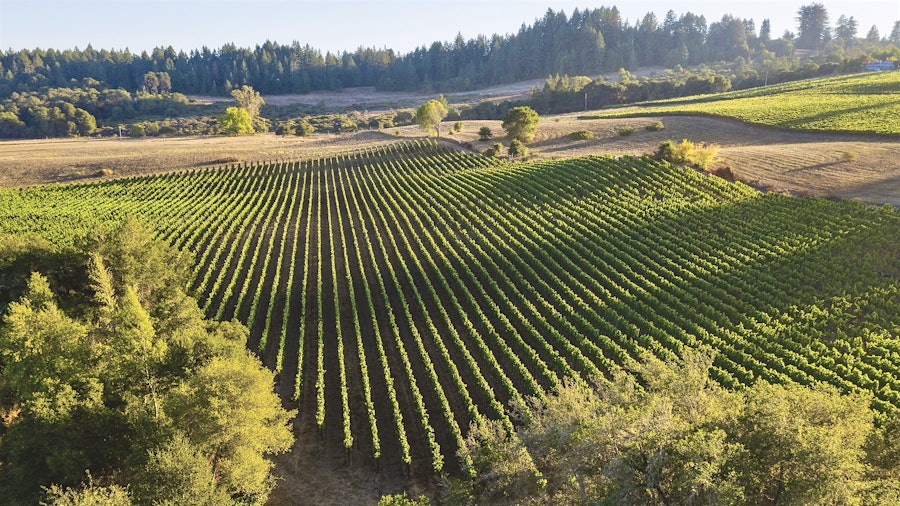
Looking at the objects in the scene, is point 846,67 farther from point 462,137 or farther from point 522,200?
point 522,200

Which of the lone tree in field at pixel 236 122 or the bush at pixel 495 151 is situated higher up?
the lone tree in field at pixel 236 122

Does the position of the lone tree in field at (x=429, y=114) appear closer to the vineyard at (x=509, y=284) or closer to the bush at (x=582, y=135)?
the bush at (x=582, y=135)

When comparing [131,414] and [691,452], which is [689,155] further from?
[131,414]

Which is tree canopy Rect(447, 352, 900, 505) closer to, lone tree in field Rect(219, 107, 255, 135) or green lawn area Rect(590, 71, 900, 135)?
green lawn area Rect(590, 71, 900, 135)

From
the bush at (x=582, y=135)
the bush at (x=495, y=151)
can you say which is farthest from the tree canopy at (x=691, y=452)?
the bush at (x=582, y=135)

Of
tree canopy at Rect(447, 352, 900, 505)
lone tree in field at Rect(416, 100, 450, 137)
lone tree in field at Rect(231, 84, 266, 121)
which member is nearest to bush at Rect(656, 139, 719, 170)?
lone tree in field at Rect(416, 100, 450, 137)

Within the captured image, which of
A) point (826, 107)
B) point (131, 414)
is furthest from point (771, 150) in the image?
point (131, 414)
